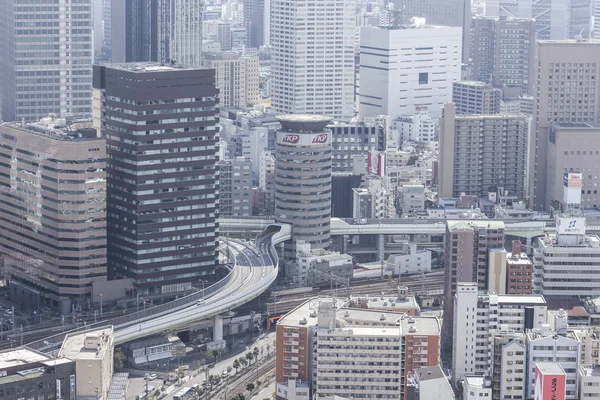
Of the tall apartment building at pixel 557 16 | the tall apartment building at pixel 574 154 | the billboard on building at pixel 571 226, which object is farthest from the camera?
the tall apartment building at pixel 557 16

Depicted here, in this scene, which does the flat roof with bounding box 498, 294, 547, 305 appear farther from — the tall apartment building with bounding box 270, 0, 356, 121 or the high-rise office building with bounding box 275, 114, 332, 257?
the tall apartment building with bounding box 270, 0, 356, 121

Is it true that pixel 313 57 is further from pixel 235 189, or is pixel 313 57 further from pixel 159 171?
pixel 159 171

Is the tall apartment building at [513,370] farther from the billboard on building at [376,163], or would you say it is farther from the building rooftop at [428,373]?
the billboard on building at [376,163]

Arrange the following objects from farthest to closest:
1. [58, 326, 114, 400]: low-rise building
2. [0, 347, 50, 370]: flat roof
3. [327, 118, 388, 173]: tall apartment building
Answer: [327, 118, 388, 173]: tall apartment building < [58, 326, 114, 400]: low-rise building < [0, 347, 50, 370]: flat roof

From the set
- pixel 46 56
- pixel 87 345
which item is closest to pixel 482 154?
pixel 46 56

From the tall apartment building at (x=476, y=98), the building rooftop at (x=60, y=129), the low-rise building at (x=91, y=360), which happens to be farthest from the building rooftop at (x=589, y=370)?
the tall apartment building at (x=476, y=98)

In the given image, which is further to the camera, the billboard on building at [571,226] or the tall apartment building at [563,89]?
the tall apartment building at [563,89]

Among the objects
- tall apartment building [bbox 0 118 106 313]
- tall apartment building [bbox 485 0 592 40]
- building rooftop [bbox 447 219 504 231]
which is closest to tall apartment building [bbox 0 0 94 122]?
tall apartment building [bbox 0 118 106 313]
